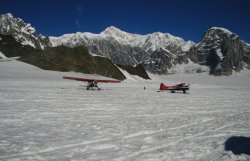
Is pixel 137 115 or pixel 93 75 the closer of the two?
pixel 137 115

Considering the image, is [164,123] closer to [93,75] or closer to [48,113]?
[48,113]

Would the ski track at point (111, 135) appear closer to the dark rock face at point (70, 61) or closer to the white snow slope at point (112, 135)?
the white snow slope at point (112, 135)

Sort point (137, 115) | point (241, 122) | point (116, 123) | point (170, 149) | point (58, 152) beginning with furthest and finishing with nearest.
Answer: point (137, 115)
point (241, 122)
point (116, 123)
point (170, 149)
point (58, 152)

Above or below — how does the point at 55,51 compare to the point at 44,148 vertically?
above

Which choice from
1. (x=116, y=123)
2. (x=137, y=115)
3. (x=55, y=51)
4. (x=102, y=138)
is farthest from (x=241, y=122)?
(x=55, y=51)

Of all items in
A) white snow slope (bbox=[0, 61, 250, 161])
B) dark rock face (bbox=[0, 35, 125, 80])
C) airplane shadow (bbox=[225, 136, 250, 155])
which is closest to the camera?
white snow slope (bbox=[0, 61, 250, 161])

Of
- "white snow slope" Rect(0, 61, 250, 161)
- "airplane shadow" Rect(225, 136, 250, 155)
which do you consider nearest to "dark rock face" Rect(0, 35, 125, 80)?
"white snow slope" Rect(0, 61, 250, 161)

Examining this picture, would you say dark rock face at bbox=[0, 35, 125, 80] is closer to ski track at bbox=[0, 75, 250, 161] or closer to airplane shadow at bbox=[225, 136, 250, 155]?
ski track at bbox=[0, 75, 250, 161]

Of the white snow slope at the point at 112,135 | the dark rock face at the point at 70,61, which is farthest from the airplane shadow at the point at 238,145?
the dark rock face at the point at 70,61

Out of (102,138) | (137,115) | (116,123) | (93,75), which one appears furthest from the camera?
(93,75)
